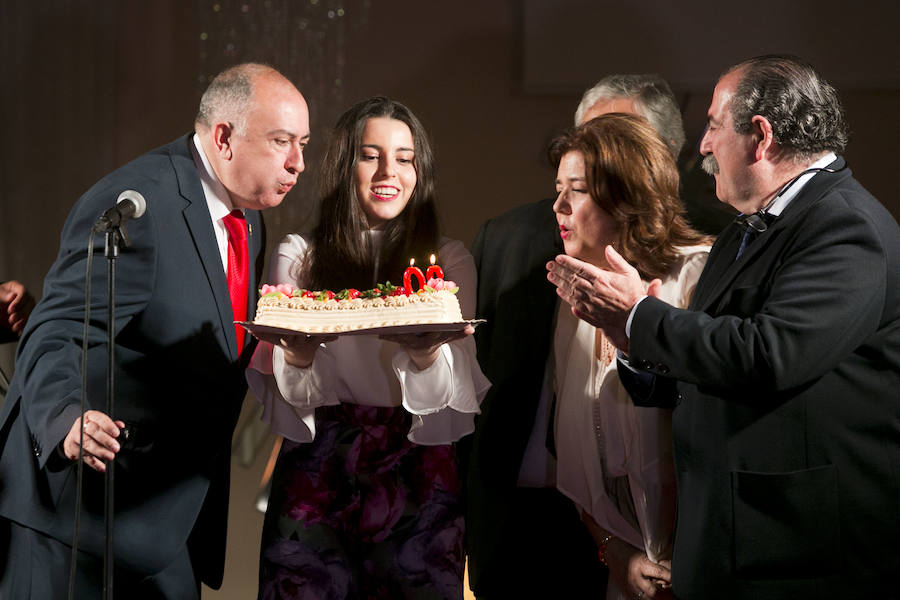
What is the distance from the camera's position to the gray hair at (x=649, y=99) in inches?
139

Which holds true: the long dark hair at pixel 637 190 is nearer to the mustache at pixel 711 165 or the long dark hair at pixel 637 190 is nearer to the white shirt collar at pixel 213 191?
the mustache at pixel 711 165

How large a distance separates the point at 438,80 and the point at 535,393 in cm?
198

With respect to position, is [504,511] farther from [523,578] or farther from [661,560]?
[661,560]

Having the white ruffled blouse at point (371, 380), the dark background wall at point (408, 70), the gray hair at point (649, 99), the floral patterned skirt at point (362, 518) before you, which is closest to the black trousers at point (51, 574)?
the floral patterned skirt at point (362, 518)

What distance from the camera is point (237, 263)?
109 inches

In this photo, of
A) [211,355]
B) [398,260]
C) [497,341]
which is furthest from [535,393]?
[211,355]

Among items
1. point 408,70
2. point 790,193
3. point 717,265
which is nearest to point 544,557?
point 717,265

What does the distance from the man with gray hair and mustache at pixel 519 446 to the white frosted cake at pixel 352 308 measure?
1.51 ft

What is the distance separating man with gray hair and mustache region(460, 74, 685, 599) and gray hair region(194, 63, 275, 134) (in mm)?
926

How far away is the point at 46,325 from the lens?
2.37 meters

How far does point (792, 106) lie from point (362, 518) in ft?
4.88

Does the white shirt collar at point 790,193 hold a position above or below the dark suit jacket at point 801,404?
above

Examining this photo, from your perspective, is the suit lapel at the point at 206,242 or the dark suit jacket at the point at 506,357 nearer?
the suit lapel at the point at 206,242

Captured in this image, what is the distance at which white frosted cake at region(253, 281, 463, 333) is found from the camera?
247cm
